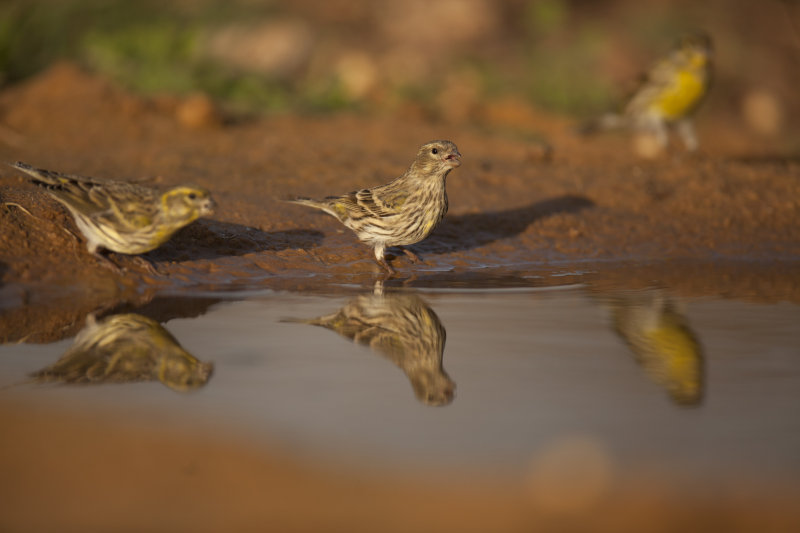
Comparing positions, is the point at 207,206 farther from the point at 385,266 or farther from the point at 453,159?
the point at 453,159

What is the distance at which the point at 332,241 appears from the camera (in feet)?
28.1

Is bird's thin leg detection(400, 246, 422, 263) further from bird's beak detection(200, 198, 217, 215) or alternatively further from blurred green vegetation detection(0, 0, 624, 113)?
blurred green vegetation detection(0, 0, 624, 113)

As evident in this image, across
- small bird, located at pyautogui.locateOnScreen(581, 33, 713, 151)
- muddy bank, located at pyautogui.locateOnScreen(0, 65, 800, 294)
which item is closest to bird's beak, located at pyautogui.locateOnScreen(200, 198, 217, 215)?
muddy bank, located at pyautogui.locateOnScreen(0, 65, 800, 294)

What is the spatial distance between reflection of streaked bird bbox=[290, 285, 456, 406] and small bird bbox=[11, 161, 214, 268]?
4.26ft

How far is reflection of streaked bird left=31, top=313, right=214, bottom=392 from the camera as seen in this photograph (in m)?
4.95

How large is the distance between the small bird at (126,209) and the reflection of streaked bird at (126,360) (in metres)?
1.05

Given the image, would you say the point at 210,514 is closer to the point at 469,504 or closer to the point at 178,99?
the point at 469,504

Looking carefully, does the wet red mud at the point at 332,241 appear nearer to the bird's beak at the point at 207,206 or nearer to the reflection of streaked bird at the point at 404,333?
the bird's beak at the point at 207,206

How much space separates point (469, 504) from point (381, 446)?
24.4 inches

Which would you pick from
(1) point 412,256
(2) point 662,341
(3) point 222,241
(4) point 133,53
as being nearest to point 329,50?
(4) point 133,53

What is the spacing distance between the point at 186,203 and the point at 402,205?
1.91 meters

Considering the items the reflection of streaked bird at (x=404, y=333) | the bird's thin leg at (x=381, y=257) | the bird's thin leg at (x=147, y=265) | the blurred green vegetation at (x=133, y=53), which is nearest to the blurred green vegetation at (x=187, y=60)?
the blurred green vegetation at (x=133, y=53)

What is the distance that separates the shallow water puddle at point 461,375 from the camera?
13.6 feet

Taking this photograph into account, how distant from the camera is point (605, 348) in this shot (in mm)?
5762
